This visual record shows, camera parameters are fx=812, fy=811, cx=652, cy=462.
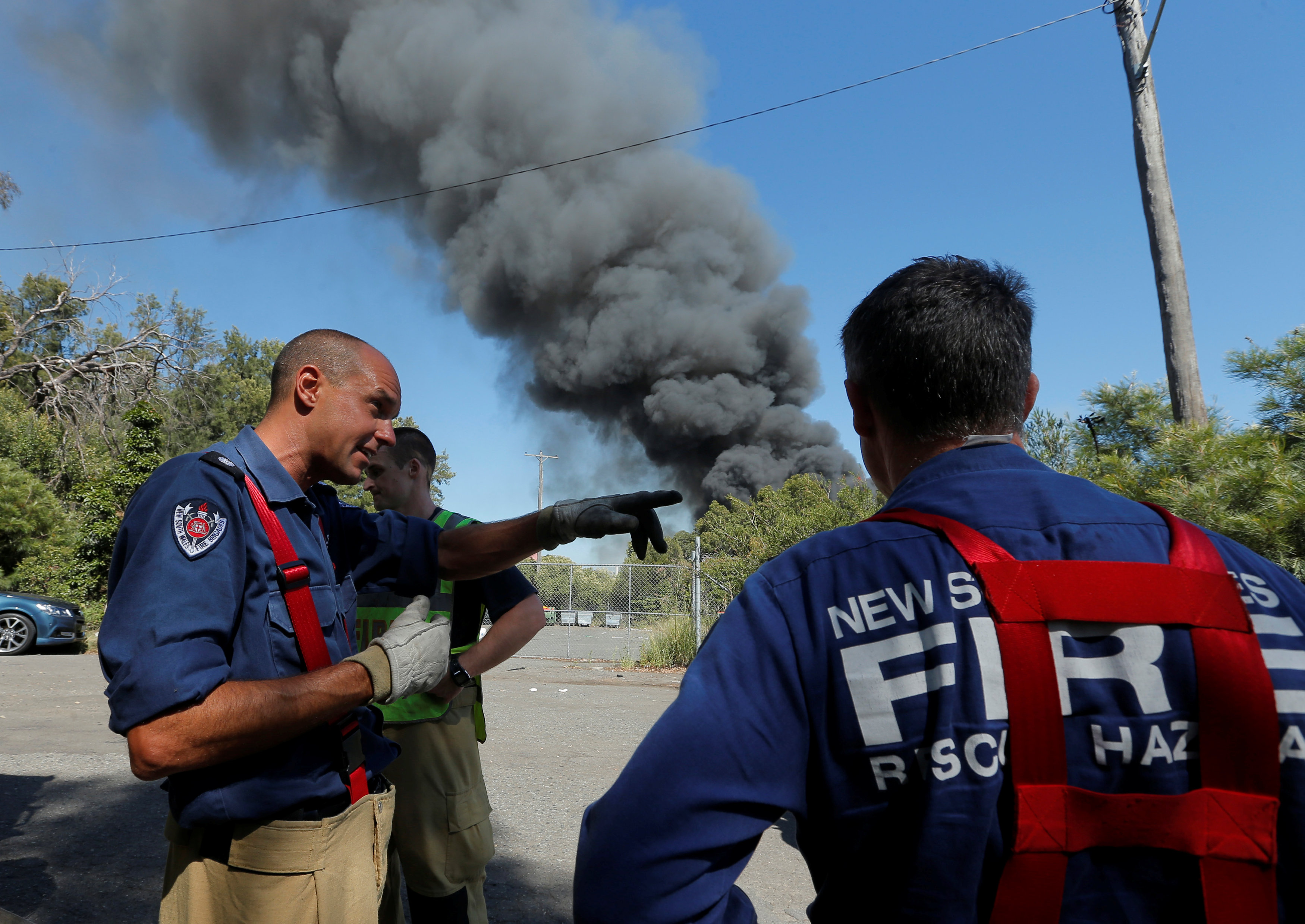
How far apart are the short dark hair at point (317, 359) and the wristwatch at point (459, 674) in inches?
40.3

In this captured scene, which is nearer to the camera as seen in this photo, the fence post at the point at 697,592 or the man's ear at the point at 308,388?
the man's ear at the point at 308,388

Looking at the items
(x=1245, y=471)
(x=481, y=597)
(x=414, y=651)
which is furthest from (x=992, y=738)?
(x=1245, y=471)

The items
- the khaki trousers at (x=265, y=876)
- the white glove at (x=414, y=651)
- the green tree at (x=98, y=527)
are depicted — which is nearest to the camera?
the khaki trousers at (x=265, y=876)

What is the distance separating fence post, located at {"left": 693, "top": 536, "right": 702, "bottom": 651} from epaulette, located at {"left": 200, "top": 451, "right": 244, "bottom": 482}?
936 cm

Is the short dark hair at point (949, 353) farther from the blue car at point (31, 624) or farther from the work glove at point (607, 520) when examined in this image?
the blue car at point (31, 624)

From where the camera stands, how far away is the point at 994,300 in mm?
1070

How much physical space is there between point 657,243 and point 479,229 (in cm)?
727

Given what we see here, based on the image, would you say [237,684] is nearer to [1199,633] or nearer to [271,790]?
[271,790]

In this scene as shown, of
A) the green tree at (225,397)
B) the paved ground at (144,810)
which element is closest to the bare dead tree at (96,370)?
the green tree at (225,397)

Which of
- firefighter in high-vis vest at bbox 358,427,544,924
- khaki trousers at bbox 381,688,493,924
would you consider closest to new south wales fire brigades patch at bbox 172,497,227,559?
firefighter in high-vis vest at bbox 358,427,544,924

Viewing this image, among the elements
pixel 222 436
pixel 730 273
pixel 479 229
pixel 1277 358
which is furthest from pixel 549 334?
pixel 1277 358

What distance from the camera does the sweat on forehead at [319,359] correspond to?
1946 millimetres

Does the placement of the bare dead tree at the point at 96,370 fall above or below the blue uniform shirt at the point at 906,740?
above

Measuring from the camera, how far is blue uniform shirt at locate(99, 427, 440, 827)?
1.40 meters
